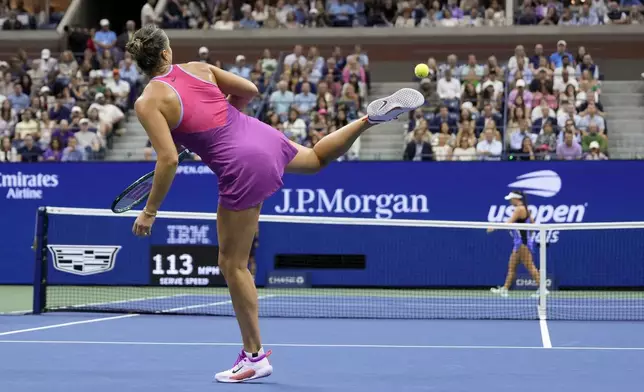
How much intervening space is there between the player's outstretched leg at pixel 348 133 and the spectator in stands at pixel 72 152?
39.2ft

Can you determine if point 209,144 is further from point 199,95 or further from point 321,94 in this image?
point 321,94

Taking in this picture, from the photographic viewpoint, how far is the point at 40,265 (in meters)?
11.7

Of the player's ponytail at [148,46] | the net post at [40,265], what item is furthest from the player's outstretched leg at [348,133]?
the net post at [40,265]

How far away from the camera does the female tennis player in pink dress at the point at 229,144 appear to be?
19.6 feet

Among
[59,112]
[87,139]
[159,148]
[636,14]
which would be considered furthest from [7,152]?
[636,14]

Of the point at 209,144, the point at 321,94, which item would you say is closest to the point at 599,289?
the point at 321,94

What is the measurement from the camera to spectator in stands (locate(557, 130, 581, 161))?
16.4 metres

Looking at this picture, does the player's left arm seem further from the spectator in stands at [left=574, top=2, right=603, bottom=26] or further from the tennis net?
the spectator in stands at [left=574, top=2, right=603, bottom=26]

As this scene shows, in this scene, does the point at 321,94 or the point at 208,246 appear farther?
the point at 321,94

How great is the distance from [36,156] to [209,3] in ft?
29.4

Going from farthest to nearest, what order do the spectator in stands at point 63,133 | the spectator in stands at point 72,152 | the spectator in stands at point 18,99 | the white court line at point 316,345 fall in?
the spectator in stands at point 18,99, the spectator in stands at point 63,133, the spectator in stands at point 72,152, the white court line at point 316,345

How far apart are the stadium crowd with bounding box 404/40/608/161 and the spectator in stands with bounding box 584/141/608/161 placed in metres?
0.02

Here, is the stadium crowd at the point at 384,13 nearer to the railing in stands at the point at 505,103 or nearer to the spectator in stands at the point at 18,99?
the railing in stands at the point at 505,103

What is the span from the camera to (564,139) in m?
16.6
